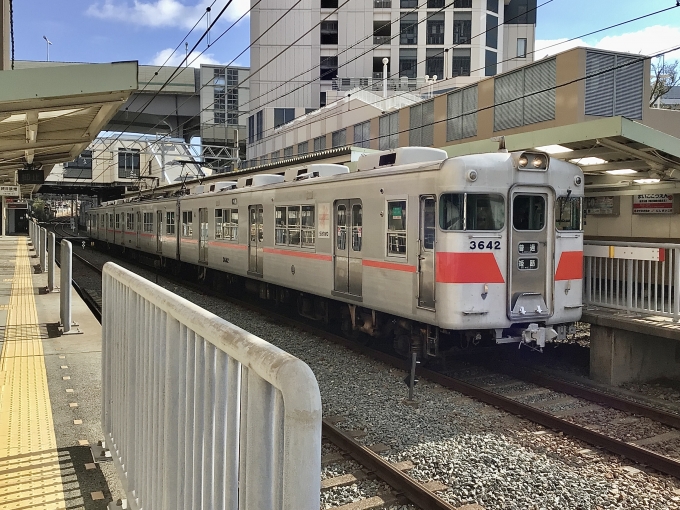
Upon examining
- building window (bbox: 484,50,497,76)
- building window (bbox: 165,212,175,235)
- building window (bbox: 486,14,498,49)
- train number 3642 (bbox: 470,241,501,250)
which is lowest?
train number 3642 (bbox: 470,241,501,250)

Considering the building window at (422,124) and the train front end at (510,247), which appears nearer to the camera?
the train front end at (510,247)

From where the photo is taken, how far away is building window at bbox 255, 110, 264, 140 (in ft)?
176

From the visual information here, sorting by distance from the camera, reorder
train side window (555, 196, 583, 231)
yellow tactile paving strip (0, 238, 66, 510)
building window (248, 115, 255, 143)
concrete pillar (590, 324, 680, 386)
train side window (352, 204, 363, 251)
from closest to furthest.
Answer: yellow tactile paving strip (0, 238, 66, 510) → concrete pillar (590, 324, 680, 386) → train side window (555, 196, 583, 231) → train side window (352, 204, 363, 251) → building window (248, 115, 255, 143)

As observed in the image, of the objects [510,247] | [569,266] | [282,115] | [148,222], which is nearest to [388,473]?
[510,247]

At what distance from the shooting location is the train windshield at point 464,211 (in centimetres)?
790

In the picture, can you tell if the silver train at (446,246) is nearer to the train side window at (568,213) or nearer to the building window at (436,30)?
Result: the train side window at (568,213)

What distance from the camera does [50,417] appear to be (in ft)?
15.7

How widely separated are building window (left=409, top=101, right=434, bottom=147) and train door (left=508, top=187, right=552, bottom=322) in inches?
807

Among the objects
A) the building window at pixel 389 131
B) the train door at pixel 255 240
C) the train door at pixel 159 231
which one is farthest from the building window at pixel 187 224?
the building window at pixel 389 131

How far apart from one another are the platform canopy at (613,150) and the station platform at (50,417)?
6.55 metres

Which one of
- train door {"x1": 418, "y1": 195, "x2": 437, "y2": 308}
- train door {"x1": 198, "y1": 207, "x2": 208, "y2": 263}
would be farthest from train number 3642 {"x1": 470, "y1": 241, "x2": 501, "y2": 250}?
train door {"x1": 198, "y1": 207, "x2": 208, "y2": 263}

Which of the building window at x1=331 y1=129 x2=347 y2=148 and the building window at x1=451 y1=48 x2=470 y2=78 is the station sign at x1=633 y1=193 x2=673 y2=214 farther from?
the building window at x1=451 y1=48 x2=470 y2=78

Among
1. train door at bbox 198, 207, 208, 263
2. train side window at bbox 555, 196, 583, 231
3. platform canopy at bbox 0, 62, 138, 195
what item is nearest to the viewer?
platform canopy at bbox 0, 62, 138, 195

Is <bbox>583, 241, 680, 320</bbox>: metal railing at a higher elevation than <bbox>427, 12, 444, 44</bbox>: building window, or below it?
below
